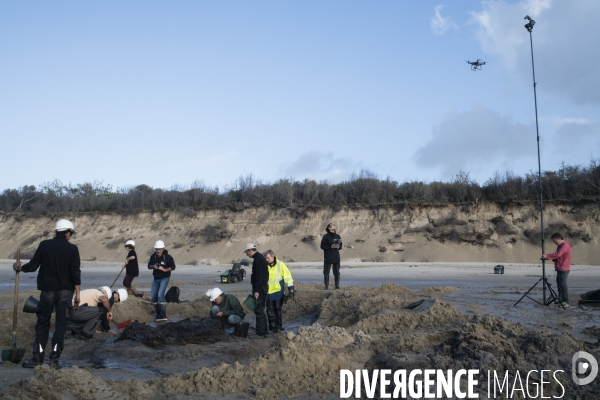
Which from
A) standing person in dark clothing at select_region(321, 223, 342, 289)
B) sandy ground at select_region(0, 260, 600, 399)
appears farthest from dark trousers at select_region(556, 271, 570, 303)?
standing person in dark clothing at select_region(321, 223, 342, 289)

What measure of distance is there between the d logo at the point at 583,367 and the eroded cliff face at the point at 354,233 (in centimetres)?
2366

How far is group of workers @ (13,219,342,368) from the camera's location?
7.03 m

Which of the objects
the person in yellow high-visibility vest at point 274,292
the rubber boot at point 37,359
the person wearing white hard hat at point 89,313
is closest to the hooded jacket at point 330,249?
the person in yellow high-visibility vest at point 274,292

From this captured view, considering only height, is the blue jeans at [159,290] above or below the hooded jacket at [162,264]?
below

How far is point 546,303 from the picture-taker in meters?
11.3

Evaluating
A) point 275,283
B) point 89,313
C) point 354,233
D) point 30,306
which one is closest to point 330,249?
point 275,283

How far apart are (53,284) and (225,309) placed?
3.83m

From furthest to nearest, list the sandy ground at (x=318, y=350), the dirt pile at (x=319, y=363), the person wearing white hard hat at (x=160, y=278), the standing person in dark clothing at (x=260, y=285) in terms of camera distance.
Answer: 1. the person wearing white hard hat at (x=160, y=278)
2. the standing person in dark clothing at (x=260, y=285)
3. the sandy ground at (x=318, y=350)
4. the dirt pile at (x=319, y=363)

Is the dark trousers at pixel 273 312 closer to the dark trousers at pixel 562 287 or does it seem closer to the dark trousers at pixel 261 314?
the dark trousers at pixel 261 314

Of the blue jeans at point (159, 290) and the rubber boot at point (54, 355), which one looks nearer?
the rubber boot at point (54, 355)

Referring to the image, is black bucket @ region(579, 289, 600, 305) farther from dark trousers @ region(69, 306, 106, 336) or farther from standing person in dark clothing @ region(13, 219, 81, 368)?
standing person in dark clothing @ region(13, 219, 81, 368)

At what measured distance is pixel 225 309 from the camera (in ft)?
33.4

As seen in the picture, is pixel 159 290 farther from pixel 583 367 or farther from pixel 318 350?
pixel 583 367

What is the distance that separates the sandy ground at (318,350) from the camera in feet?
19.0
